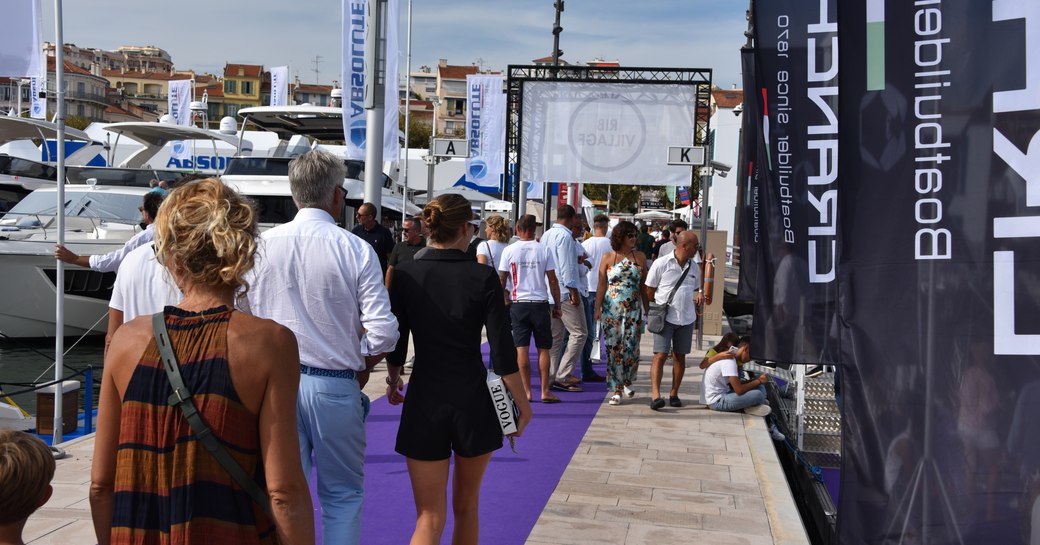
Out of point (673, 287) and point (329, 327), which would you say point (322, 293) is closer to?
point (329, 327)

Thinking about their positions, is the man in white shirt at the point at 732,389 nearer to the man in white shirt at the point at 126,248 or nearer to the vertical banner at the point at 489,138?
the man in white shirt at the point at 126,248

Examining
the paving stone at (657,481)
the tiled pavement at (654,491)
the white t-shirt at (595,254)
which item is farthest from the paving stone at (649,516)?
the white t-shirt at (595,254)

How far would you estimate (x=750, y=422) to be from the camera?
9602 mm

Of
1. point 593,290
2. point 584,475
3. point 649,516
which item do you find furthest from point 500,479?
point 593,290

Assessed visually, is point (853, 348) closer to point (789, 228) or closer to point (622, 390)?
point (789, 228)

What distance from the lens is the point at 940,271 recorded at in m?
3.43

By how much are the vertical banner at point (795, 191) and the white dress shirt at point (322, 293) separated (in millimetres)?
4037

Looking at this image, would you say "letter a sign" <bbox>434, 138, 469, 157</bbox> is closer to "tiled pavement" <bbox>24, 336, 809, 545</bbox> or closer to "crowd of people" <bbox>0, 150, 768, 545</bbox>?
"tiled pavement" <bbox>24, 336, 809, 545</bbox>

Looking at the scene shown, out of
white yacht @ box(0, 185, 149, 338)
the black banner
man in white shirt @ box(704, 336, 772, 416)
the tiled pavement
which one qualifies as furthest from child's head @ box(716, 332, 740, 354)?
white yacht @ box(0, 185, 149, 338)

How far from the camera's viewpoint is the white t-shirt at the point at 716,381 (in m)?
9.97

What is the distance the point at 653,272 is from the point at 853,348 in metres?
6.35

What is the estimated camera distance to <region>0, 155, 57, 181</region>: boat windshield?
3173 centimetres

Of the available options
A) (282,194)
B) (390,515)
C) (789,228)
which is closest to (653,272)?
(789,228)

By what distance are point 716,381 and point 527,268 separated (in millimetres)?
2312
